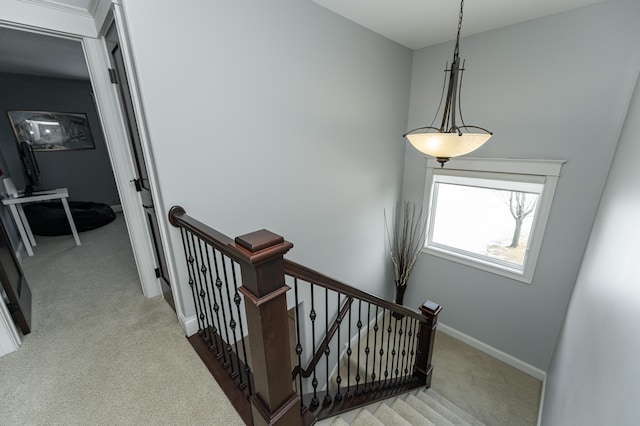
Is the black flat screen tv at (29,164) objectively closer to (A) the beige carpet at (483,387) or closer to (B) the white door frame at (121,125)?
(B) the white door frame at (121,125)

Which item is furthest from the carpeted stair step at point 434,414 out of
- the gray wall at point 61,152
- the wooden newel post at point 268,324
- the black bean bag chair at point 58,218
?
the gray wall at point 61,152

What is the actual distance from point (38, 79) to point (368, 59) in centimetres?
541

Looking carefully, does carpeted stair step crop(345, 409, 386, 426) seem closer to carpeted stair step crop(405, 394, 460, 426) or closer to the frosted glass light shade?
carpeted stair step crop(405, 394, 460, 426)

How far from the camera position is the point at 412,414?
6.42 feet

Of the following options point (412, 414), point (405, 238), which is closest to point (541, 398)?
point (412, 414)

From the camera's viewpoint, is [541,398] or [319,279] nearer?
[319,279]

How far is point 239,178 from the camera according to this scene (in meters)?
1.82

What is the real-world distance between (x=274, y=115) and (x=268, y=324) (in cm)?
154

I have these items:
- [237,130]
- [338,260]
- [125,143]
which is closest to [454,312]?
[338,260]

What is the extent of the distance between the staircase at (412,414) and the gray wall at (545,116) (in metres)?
1.14

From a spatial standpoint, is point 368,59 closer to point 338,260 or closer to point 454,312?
point 338,260

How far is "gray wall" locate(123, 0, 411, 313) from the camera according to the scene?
1452mm

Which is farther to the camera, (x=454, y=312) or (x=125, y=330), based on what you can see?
(x=454, y=312)

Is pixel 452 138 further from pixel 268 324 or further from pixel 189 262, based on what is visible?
pixel 189 262
